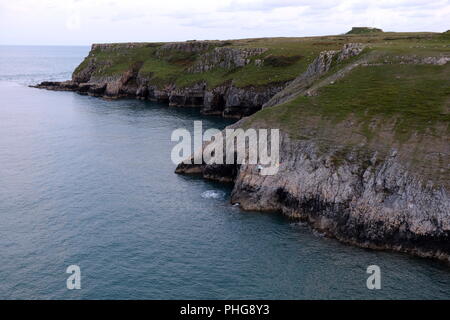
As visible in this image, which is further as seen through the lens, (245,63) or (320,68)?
(245,63)

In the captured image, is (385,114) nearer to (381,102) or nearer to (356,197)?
(381,102)

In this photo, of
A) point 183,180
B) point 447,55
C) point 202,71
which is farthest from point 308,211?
point 202,71

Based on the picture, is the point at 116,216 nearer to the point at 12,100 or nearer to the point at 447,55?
the point at 447,55

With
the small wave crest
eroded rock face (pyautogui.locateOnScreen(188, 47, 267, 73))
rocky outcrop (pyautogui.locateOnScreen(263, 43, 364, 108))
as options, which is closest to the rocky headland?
rocky outcrop (pyautogui.locateOnScreen(263, 43, 364, 108))

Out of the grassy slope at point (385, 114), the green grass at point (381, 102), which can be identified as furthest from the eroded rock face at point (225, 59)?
the green grass at point (381, 102)

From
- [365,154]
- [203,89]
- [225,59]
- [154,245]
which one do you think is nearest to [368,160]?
[365,154]
